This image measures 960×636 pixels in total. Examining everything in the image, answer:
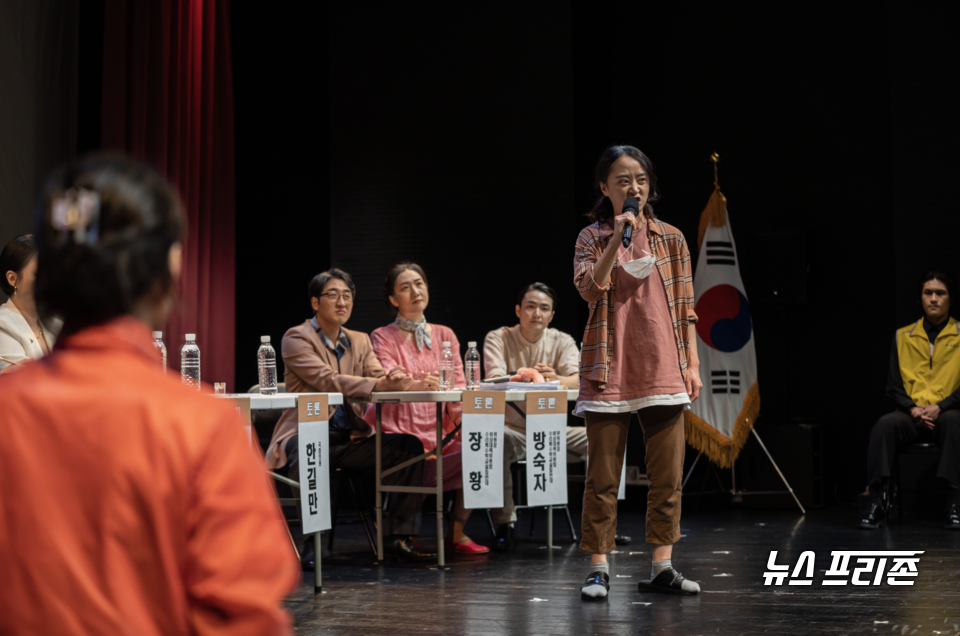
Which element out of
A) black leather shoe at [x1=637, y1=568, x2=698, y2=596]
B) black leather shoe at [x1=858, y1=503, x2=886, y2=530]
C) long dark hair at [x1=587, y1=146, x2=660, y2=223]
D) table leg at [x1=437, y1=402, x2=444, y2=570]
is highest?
long dark hair at [x1=587, y1=146, x2=660, y2=223]

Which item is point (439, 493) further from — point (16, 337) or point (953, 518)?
point (953, 518)

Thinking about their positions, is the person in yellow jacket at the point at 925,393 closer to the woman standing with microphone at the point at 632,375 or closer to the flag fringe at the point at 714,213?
the flag fringe at the point at 714,213

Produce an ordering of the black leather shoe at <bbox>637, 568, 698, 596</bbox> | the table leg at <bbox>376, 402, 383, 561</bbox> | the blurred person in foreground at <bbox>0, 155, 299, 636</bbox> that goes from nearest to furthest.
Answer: the blurred person in foreground at <bbox>0, 155, 299, 636</bbox>, the black leather shoe at <bbox>637, 568, 698, 596</bbox>, the table leg at <bbox>376, 402, 383, 561</bbox>

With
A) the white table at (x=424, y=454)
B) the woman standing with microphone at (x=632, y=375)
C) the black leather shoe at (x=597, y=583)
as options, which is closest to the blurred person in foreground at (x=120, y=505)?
the woman standing with microphone at (x=632, y=375)

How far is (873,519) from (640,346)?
2.49 metres

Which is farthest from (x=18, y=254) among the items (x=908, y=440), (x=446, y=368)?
(x=908, y=440)

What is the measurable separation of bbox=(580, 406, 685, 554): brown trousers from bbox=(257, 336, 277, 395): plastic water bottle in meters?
1.32

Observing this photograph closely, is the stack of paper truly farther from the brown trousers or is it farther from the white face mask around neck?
the white face mask around neck

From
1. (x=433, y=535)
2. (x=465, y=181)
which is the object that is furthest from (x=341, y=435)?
(x=465, y=181)

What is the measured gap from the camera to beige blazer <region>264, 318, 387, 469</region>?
3880 millimetres

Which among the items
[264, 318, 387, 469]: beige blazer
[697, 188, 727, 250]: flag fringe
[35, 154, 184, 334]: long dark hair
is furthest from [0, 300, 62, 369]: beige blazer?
[697, 188, 727, 250]: flag fringe

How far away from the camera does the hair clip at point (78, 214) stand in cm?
74

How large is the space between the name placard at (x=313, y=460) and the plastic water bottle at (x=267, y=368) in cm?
31

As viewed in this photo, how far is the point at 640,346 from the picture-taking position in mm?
2949
